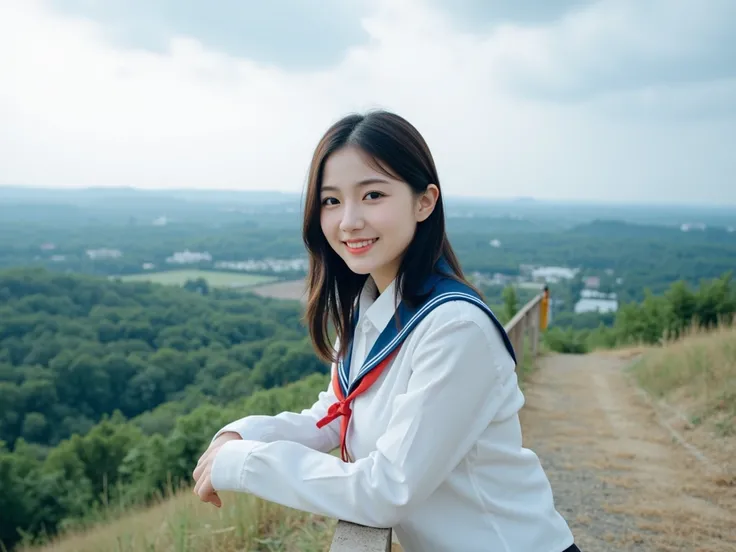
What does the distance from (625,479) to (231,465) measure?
11.3 ft

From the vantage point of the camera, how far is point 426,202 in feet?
4.85

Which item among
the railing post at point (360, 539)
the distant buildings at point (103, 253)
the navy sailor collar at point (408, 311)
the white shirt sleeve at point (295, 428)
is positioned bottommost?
the distant buildings at point (103, 253)

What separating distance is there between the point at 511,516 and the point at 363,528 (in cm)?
29

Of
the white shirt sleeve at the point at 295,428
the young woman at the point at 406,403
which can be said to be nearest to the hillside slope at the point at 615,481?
the white shirt sleeve at the point at 295,428

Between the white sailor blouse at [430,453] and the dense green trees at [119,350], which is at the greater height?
the white sailor blouse at [430,453]

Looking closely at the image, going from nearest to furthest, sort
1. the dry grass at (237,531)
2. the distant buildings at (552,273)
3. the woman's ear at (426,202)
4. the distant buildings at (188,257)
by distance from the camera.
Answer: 1. the woman's ear at (426,202)
2. the dry grass at (237,531)
3. the distant buildings at (552,273)
4. the distant buildings at (188,257)

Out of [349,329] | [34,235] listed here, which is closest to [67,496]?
[349,329]

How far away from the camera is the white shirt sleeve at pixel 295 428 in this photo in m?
1.58

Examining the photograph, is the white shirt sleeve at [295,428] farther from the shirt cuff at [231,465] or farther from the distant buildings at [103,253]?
the distant buildings at [103,253]

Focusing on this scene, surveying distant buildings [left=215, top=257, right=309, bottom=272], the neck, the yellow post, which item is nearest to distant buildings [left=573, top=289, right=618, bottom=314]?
the yellow post

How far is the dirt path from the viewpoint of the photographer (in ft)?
10.7

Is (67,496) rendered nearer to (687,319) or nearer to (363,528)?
(687,319)

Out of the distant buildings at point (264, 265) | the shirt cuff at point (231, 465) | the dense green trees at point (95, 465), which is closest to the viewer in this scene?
the shirt cuff at point (231, 465)

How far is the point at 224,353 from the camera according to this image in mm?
43281
